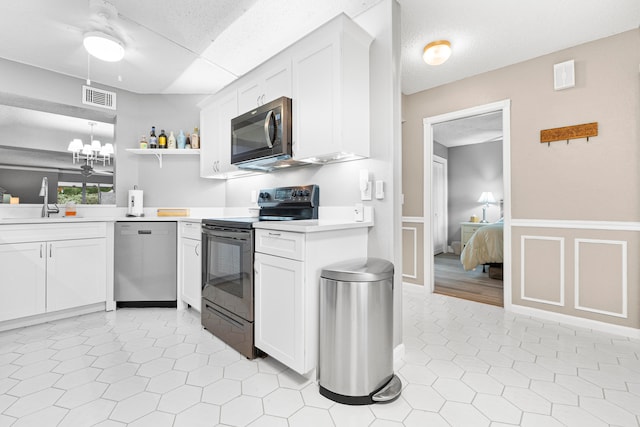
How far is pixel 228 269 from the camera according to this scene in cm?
215

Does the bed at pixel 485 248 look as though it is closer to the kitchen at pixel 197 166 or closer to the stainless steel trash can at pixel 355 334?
the kitchen at pixel 197 166

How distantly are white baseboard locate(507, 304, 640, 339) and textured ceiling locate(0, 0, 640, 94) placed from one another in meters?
2.47

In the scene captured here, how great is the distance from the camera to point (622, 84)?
2.45m

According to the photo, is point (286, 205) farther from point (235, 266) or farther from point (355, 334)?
point (355, 334)

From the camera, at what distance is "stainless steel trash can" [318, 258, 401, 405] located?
1.52 metres

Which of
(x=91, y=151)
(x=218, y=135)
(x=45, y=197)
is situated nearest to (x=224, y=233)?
(x=218, y=135)

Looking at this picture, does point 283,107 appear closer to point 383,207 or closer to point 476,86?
point 383,207

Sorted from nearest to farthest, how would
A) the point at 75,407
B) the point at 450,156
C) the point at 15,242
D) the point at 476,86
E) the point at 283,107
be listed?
the point at 75,407 < the point at 283,107 < the point at 15,242 < the point at 476,86 < the point at 450,156

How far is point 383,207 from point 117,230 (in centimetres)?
269

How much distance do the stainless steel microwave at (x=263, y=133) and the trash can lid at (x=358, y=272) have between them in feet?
3.36

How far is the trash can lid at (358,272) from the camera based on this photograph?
1516 millimetres

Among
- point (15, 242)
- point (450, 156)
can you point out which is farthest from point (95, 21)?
point (450, 156)

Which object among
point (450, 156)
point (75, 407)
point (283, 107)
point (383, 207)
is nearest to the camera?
point (75, 407)

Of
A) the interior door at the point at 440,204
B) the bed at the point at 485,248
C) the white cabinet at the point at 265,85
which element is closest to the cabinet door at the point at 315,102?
the white cabinet at the point at 265,85
